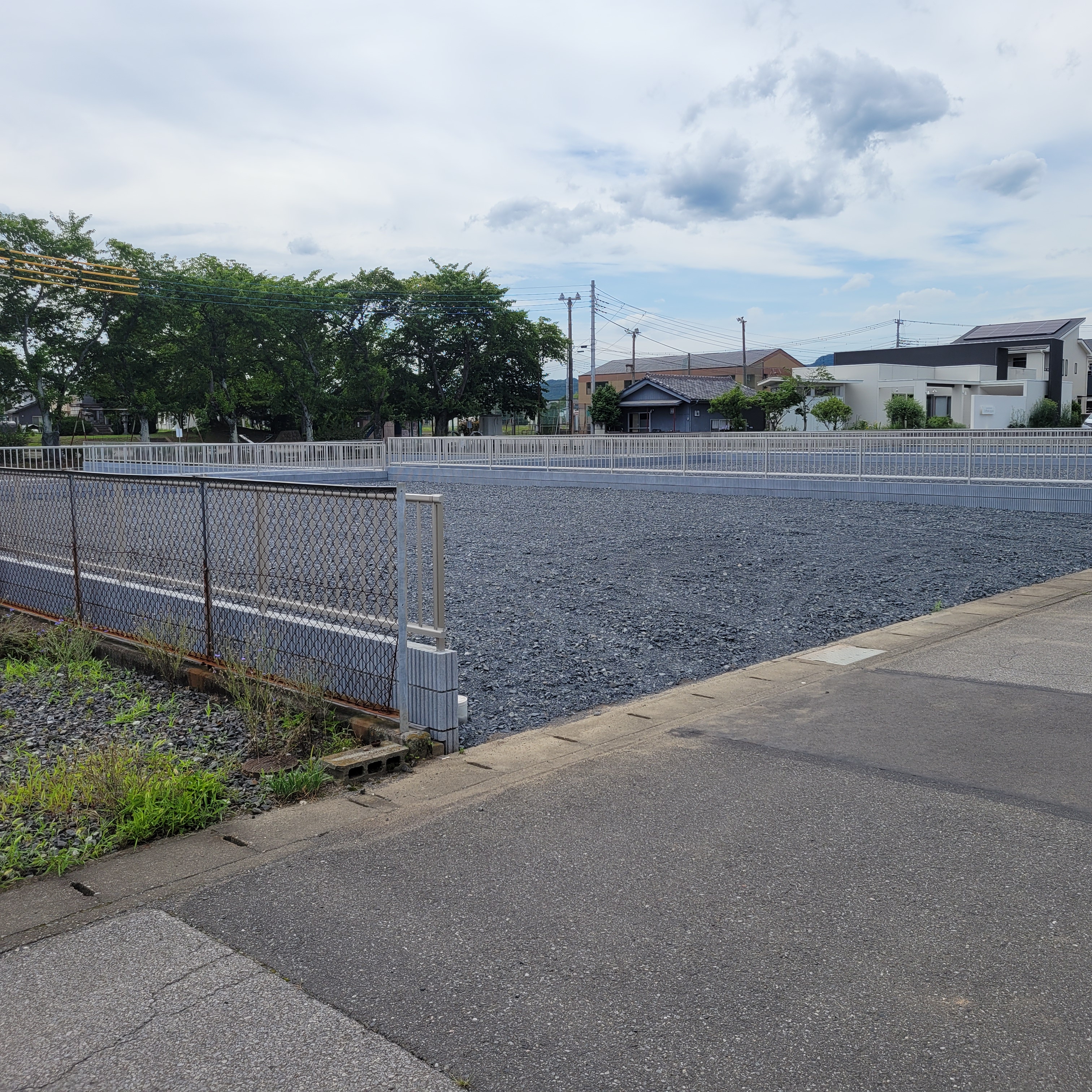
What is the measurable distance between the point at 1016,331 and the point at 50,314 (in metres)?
51.6

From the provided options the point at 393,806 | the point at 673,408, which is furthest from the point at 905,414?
the point at 393,806

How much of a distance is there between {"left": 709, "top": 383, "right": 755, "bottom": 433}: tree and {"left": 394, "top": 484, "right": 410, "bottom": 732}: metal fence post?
49111mm

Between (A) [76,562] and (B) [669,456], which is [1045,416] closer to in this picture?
(B) [669,456]

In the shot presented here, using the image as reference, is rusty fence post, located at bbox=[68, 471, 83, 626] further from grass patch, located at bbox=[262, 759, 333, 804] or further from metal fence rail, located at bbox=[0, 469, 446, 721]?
grass patch, located at bbox=[262, 759, 333, 804]

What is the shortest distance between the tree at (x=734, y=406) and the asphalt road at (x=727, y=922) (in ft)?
161

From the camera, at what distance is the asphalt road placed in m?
2.58

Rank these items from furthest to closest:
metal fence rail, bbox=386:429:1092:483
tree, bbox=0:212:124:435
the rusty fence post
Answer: tree, bbox=0:212:124:435 < metal fence rail, bbox=386:429:1092:483 < the rusty fence post

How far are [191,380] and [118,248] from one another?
22.2ft

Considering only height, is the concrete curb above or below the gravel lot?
below

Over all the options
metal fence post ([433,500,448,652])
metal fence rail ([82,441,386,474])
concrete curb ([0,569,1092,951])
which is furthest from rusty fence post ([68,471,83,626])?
metal fence rail ([82,441,386,474])

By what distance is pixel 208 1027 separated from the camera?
2.72 meters

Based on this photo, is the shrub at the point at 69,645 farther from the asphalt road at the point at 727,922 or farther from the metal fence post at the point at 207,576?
the asphalt road at the point at 727,922

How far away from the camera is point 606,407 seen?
2276 inches

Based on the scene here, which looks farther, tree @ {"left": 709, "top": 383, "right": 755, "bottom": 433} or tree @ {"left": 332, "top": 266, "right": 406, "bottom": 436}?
tree @ {"left": 709, "top": 383, "right": 755, "bottom": 433}
